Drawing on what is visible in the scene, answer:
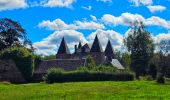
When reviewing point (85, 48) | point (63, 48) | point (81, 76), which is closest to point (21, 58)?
point (81, 76)

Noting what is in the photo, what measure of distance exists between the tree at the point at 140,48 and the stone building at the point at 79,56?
7.44m

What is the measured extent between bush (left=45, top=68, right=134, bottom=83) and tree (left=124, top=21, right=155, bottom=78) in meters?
31.7

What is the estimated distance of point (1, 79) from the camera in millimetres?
78375

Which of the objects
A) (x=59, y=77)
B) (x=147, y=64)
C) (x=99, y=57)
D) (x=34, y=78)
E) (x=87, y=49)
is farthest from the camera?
(x=87, y=49)

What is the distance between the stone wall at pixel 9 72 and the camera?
79.4 m

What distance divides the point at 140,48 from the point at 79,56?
3021cm

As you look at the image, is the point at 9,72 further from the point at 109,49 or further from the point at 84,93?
the point at 109,49

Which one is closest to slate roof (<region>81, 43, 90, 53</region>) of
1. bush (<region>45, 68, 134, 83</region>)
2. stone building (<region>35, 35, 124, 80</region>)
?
stone building (<region>35, 35, 124, 80</region>)

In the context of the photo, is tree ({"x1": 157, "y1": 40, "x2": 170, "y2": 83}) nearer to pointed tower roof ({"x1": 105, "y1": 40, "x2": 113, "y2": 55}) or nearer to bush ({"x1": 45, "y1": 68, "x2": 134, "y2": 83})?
bush ({"x1": 45, "y1": 68, "x2": 134, "y2": 83})

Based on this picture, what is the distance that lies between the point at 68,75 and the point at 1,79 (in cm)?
1206

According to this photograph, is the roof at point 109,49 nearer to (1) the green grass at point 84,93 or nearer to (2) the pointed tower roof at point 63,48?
(2) the pointed tower roof at point 63,48

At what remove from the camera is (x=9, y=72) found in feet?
263

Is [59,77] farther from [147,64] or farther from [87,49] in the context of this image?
[87,49]

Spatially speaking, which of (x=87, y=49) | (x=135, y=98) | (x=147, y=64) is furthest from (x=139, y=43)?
(x=135, y=98)
